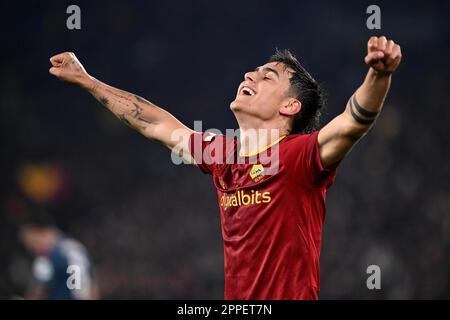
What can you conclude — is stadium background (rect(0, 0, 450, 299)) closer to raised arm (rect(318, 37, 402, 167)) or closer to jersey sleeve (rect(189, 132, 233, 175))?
jersey sleeve (rect(189, 132, 233, 175))

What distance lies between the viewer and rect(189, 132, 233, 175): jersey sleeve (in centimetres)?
364

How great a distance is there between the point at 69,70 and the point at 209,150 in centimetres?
97

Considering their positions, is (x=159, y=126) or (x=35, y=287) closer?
(x=159, y=126)

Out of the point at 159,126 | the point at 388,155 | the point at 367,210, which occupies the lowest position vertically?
the point at 159,126

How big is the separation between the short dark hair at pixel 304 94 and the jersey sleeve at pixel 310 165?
0.58 meters

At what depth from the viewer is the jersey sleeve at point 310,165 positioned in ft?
9.97

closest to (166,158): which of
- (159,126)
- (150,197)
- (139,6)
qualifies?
(150,197)

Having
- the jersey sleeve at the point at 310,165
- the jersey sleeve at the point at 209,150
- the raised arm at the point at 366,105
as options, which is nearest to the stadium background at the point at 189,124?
the jersey sleeve at the point at 209,150

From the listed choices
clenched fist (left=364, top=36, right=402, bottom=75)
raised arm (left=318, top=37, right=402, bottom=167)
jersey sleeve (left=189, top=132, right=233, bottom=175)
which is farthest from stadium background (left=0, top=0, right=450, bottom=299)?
clenched fist (left=364, top=36, right=402, bottom=75)

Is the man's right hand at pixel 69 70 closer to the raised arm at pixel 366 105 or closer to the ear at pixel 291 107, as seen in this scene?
the ear at pixel 291 107

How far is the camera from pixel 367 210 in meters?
10.5

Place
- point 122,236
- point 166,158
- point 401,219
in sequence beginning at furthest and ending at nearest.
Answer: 1. point 166,158
2. point 122,236
3. point 401,219

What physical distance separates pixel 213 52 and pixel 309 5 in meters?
2.03

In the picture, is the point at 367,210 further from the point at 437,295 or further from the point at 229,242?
the point at 229,242
